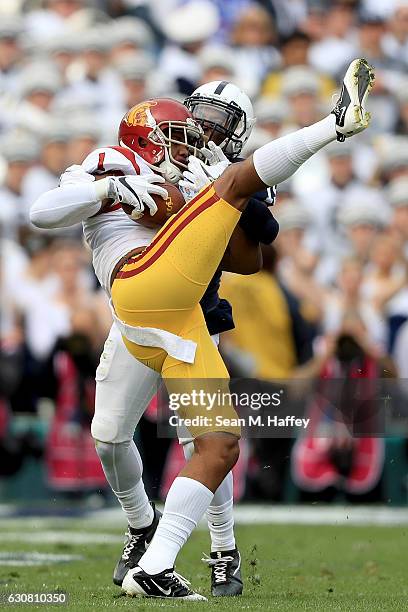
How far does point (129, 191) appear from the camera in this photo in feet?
15.7

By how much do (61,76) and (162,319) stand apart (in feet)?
26.2

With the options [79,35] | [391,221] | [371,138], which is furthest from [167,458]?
[79,35]

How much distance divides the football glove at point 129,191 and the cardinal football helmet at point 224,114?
56 centimetres

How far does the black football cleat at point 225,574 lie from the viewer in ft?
16.9

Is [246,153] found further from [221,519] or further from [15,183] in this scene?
[221,519]

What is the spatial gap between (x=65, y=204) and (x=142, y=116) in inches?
21.3

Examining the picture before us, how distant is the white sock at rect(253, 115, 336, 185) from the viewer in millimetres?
4641

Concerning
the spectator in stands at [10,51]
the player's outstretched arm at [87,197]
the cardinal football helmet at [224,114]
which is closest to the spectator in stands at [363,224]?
the spectator in stands at [10,51]

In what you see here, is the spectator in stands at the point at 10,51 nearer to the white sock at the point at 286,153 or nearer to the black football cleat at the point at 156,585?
the white sock at the point at 286,153

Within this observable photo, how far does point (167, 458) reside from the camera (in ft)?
31.2

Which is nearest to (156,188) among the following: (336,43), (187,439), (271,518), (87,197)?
(87,197)

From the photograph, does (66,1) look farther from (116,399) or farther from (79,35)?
(116,399)

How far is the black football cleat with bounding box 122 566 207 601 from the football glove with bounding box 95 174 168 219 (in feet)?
4.00

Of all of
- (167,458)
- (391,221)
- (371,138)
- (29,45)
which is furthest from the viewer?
(29,45)
